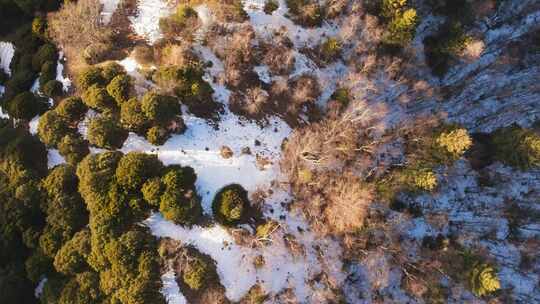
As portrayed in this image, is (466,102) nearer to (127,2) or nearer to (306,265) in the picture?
(306,265)

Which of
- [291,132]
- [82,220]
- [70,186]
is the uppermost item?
[291,132]

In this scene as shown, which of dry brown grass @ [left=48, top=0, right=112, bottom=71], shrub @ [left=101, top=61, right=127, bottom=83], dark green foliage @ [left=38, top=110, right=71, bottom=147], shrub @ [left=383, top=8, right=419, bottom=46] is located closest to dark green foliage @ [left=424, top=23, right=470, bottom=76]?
shrub @ [left=383, top=8, right=419, bottom=46]

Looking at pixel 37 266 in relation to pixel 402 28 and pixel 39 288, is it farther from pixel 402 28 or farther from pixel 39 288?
pixel 402 28

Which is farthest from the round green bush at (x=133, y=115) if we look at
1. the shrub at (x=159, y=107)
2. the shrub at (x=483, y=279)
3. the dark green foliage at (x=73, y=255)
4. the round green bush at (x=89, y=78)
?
the shrub at (x=483, y=279)

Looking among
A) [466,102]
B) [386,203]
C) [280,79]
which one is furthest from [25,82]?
[466,102]

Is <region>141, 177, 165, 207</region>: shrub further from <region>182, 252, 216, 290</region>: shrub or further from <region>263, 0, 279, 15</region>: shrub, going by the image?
<region>263, 0, 279, 15</region>: shrub

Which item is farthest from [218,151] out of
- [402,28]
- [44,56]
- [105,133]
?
[44,56]

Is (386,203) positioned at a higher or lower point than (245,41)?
lower
